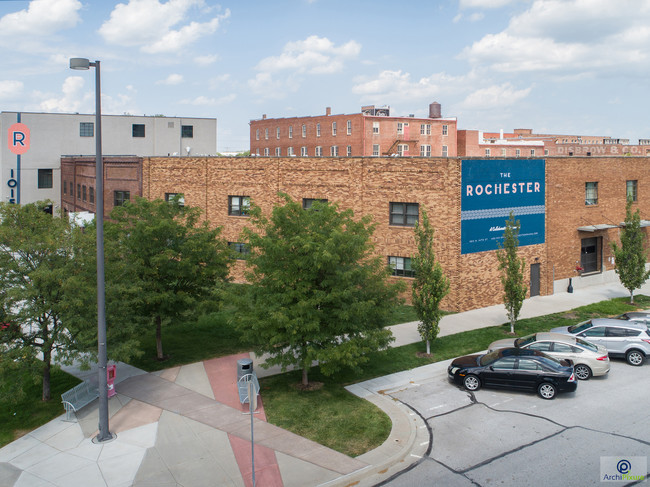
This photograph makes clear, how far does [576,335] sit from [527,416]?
7.22 meters

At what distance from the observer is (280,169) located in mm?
33031

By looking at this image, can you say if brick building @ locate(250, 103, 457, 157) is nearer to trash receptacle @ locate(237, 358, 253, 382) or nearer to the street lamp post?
trash receptacle @ locate(237, 358, 253, 382)

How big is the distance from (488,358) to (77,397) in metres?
12.7

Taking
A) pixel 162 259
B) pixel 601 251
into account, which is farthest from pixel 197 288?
pixel 601 251

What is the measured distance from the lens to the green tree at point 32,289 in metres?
14.7

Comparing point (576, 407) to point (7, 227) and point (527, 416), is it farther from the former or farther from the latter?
point (7, 227)

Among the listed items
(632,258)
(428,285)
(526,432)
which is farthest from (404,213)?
(526,432)

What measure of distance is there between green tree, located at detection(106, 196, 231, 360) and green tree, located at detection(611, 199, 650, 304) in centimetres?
2168

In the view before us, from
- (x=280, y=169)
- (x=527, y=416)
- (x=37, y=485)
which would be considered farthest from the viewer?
(x=280, y=169)

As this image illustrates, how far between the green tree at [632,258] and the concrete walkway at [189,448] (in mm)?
17915

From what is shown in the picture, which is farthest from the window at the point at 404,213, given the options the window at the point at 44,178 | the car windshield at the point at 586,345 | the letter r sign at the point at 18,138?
the window at the point at 44,178

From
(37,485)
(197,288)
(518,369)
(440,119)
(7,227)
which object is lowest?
(37,485)

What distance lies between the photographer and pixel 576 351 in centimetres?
1903

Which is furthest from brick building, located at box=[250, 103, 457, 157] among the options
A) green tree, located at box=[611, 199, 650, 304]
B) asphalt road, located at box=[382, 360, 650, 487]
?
asphalt road, located at box=[382, 360, 650, 487]
